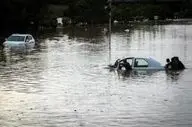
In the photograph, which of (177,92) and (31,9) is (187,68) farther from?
(31,9)

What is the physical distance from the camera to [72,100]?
23125 mm

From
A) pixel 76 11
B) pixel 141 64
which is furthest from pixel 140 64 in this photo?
pixel 76 11

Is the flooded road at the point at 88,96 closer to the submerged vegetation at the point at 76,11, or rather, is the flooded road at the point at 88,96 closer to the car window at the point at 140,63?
the car window at the point at 140,63

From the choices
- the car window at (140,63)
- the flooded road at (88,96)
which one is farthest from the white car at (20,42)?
the car window at (140,63)

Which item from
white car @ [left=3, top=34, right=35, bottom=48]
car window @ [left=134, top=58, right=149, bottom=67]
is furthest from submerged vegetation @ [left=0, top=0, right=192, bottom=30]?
car window @ [left=134, top=58, right=149, bottom=67]

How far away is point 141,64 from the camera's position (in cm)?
3525

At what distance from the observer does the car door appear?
34938 mm

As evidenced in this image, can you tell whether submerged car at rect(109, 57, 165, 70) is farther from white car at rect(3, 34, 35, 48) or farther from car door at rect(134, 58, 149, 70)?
white car at rect(3, 34, 35, 48)

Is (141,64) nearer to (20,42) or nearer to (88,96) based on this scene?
(88,96)

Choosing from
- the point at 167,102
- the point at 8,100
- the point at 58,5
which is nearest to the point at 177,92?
the point at 167,102

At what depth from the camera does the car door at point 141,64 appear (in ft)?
115

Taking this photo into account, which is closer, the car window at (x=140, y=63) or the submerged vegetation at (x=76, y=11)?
the car window at (x=140, y=63)

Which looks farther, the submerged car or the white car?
the white car

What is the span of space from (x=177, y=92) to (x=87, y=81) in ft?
19.9
